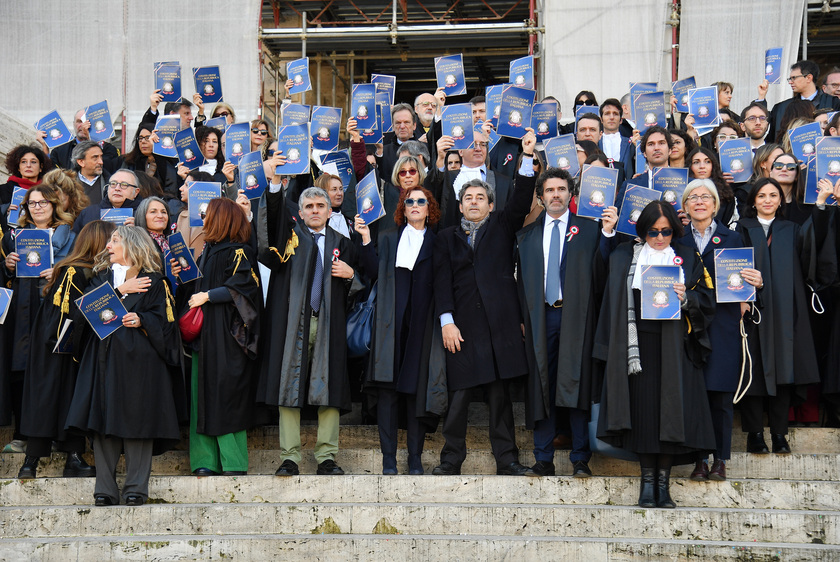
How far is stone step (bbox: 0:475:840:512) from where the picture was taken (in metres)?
6.47

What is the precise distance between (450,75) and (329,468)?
418cm

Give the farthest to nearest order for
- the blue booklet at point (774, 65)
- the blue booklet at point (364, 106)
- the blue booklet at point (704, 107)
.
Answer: the blue booklet at point (774, 65), the blue booklet at point (704, 107), the blue booklet at point (364, 106)

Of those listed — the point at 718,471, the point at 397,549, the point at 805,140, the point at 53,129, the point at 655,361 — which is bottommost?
the point at 397,549

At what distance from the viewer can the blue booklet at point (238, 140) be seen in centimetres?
845

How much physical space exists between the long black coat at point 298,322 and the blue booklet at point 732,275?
8.01 ft

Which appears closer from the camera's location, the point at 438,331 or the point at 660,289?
the point at 660,289

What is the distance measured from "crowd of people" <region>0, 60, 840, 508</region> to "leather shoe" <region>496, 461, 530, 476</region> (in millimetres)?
48

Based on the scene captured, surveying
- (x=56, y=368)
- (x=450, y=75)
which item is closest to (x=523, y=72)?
(x=450, y=75)

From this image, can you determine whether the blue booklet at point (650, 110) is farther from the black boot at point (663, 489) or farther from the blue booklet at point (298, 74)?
the black boot at point (663, 489)

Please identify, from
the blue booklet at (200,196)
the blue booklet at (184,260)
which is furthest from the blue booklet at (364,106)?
the blue booklet at (184,260)

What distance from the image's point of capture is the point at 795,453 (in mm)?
6988

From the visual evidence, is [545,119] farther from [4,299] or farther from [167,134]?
[4,299]

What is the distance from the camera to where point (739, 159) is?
8164 mm

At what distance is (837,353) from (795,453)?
29.5 inches
